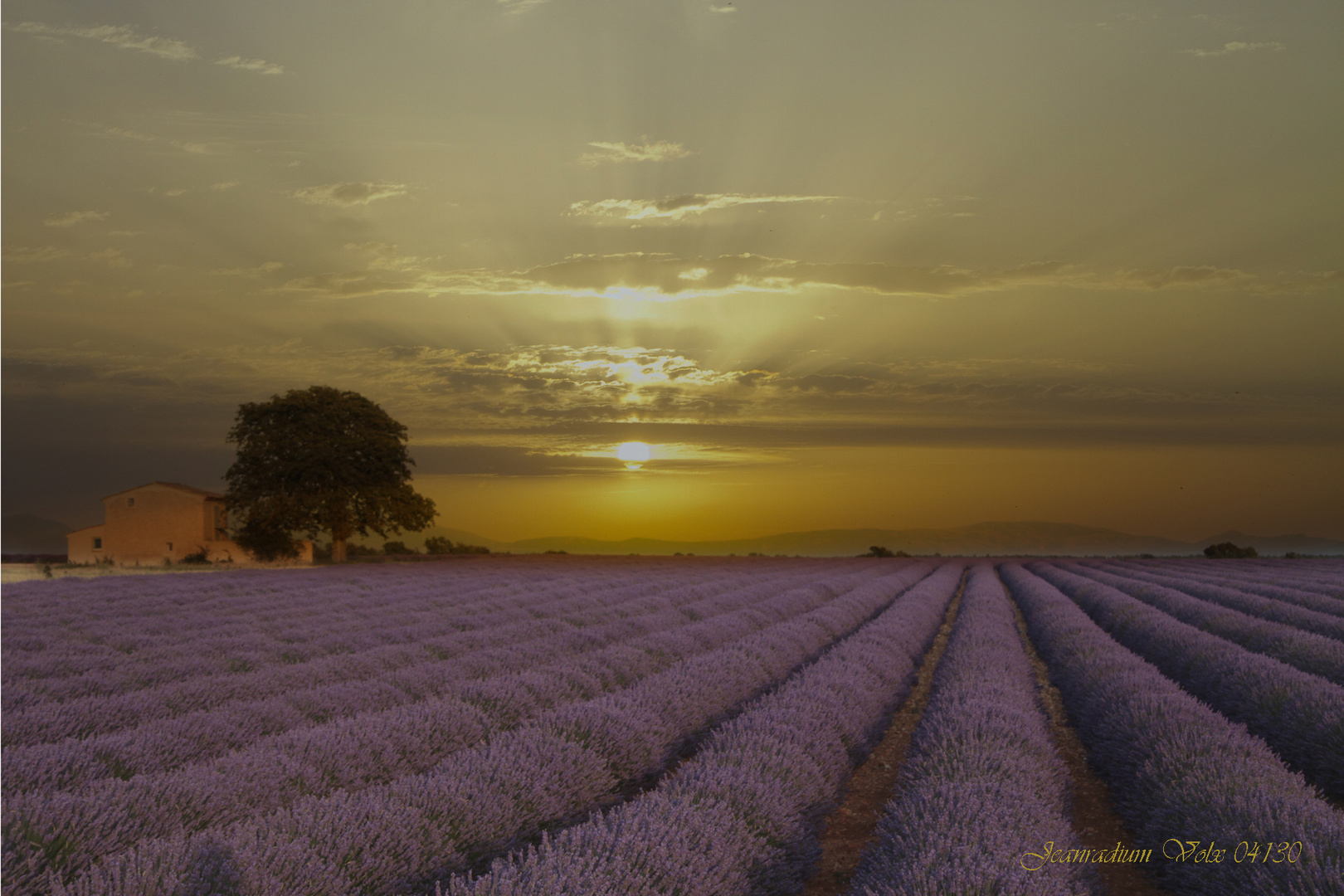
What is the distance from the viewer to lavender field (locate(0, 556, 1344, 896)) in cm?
345

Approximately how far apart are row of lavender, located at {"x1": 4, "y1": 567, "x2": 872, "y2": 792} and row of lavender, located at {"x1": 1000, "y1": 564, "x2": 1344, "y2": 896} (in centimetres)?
421

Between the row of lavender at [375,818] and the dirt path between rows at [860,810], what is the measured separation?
130cm

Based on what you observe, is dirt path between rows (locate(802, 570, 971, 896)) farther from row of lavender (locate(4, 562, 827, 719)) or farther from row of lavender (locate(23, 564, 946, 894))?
row of lavender (locate(4, 562, 827, 719))

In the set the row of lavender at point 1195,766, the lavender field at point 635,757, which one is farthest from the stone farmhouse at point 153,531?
the row of lavender at point 1195,766

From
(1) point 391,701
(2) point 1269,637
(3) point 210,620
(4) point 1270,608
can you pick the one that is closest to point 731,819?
(1) point 391,701

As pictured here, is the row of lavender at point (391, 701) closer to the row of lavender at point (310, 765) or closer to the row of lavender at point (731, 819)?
the row of lavender at point (310, 765)

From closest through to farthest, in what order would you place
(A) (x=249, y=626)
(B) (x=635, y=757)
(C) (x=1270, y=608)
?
(B) (x=635, y=757)
(A) (x=249, y=626)
(C) (x=1270, y=608)

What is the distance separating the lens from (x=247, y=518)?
32.1m

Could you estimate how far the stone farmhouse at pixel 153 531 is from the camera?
34.2 m

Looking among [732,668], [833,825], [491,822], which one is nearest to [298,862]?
[491,822]

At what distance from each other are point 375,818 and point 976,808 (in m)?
2.86

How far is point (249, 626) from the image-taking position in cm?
1175

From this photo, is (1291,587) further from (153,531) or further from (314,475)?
(153,531)

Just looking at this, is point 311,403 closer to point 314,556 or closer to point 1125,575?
point 314,556
